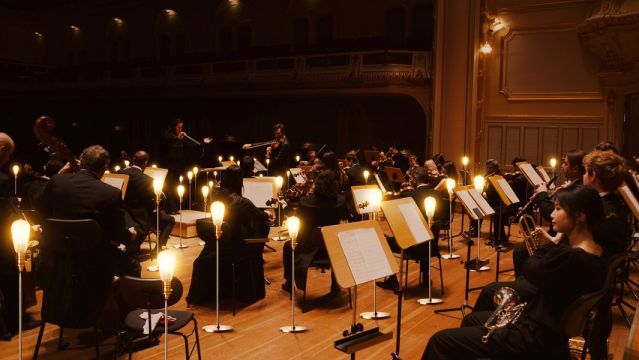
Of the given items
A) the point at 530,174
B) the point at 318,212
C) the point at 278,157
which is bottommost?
the point at 318,212

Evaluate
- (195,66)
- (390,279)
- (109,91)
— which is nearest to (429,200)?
(390,279)

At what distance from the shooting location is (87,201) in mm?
4219

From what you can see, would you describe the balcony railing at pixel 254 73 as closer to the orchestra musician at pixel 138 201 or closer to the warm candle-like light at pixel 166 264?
the orchestra musician at pixel 138 201

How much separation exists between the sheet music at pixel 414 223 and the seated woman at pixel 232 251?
5.79 feet

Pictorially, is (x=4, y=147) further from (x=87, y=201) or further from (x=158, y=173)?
(x=158, y=173)

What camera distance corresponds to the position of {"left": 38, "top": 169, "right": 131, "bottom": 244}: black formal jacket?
4227 mm

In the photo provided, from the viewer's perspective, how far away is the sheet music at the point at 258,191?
7.41 m

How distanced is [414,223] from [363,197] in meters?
2.46

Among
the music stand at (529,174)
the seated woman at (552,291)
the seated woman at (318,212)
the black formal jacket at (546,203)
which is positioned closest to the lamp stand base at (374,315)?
the seated woman at (318,212)

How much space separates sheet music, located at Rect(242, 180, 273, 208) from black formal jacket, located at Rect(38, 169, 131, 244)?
10.2ft

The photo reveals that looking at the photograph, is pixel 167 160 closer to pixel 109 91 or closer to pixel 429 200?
pixel 429 200

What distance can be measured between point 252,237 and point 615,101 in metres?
8.77

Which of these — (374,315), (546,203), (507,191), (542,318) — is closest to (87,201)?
(374,315)

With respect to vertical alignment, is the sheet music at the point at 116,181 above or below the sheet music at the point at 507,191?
above
